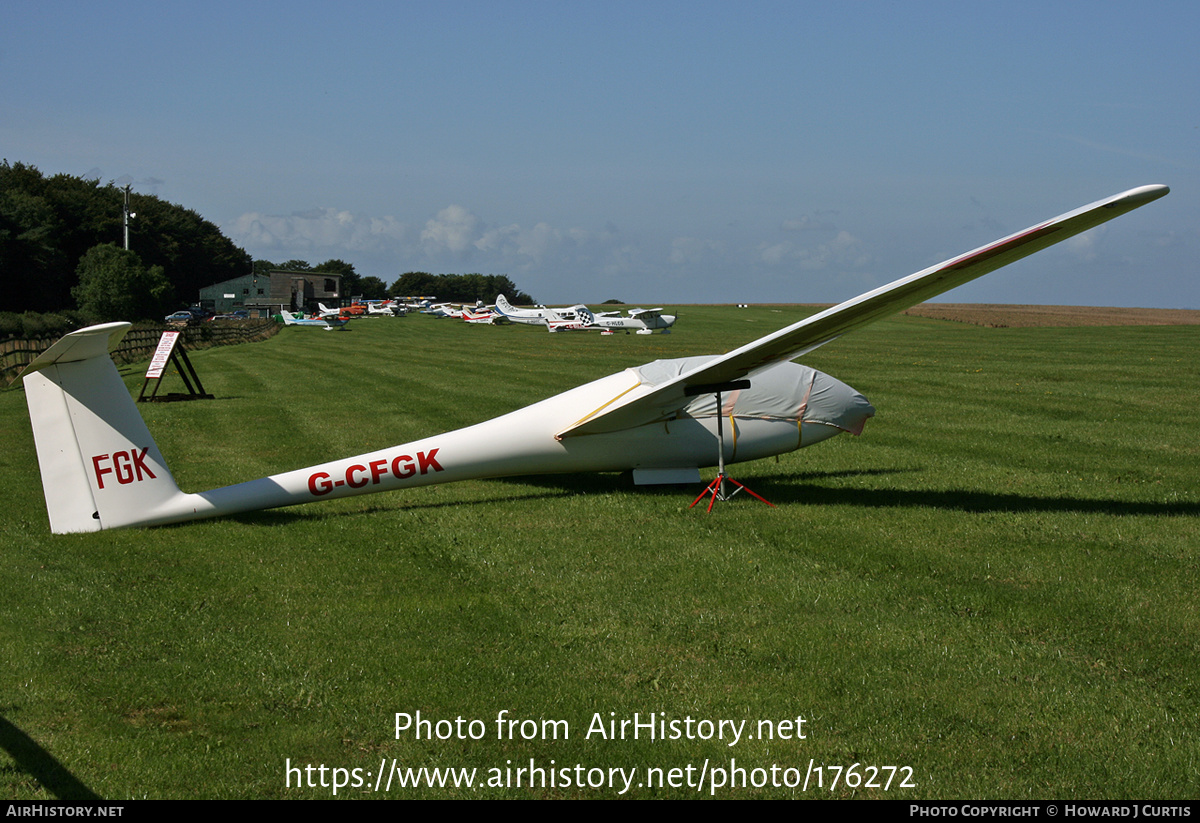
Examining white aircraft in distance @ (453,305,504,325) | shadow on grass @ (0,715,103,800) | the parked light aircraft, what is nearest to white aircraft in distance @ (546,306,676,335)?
the parked light aircraft

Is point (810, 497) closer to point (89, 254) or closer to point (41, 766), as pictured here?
point (41, 766)

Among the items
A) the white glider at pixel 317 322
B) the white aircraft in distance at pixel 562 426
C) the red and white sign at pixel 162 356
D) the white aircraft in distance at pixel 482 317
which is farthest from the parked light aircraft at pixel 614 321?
the white aircraft in distance at pixel 562 426

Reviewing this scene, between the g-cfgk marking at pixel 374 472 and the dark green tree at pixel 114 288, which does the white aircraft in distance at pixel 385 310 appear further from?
the g-cfgk marking at pixel 374 472

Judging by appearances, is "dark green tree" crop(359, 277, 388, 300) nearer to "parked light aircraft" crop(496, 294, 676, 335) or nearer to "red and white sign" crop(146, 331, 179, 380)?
"parked light aircraft" crop(496, 294, 676, 335)

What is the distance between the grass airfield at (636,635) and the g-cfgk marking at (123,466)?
51 cm

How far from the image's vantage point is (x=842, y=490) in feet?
34.5

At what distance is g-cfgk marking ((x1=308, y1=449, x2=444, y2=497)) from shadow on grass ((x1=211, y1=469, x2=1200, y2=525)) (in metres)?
0.34

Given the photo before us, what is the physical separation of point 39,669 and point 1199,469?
40.5 feet

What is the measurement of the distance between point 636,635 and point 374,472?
425cm

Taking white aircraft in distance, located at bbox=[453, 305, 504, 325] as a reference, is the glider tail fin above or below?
below

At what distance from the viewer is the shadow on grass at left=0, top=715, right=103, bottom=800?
4.06 meters

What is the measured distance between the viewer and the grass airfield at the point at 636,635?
14.1 ft

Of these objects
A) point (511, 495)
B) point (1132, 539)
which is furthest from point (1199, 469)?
point (511, 495)
